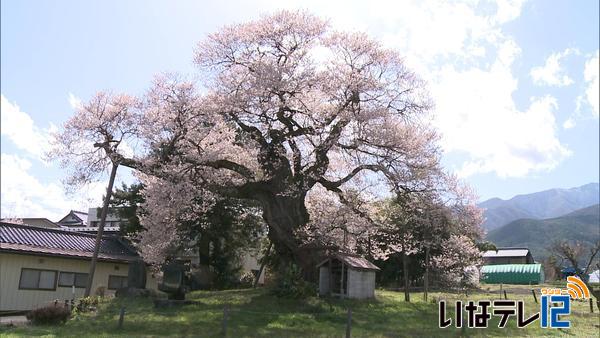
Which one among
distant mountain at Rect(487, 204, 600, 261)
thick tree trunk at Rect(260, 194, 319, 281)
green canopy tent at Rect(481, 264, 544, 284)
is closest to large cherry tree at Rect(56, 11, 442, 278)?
thick tree trunk at Rect(260, 194, 319, 281)

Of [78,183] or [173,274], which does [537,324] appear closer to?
[173,274]

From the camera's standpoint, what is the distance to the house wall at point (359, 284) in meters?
25.0

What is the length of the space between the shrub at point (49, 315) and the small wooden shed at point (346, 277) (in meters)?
12.1

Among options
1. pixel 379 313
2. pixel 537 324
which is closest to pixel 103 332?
pixel 379 313

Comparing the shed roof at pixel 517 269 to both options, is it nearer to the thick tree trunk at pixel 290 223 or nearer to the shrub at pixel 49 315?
the thick tree trunk at pixel 290 223

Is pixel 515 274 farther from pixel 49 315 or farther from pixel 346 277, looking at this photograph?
pixel 49 315

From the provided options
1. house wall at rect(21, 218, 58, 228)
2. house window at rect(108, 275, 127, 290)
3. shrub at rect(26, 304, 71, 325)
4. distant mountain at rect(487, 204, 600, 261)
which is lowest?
shrub at rect(26, 304, 71, 325)

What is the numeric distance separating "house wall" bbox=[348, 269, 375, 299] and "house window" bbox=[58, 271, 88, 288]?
Answer: 13639 millimetres

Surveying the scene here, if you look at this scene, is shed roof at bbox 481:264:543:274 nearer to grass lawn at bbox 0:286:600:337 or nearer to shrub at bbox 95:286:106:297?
grass lawn at bbox 0:286:600:337

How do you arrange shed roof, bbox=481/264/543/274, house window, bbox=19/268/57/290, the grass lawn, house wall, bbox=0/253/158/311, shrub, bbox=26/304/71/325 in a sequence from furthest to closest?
1. shed roof, bbox=481/264/543/274
2. house window, bbox=19/268/57/290
3. house wall, bbox=0/253/158/311
4. shrub, bbox=26/304/71/325
5. the grass lawn

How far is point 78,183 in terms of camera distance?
2369 cm

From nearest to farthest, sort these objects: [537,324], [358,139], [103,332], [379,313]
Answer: [103,332]
[537,324]
[379,313]
[358,139]

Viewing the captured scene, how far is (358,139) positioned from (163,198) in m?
9.25

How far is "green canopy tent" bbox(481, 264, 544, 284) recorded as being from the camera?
50.0 metres
